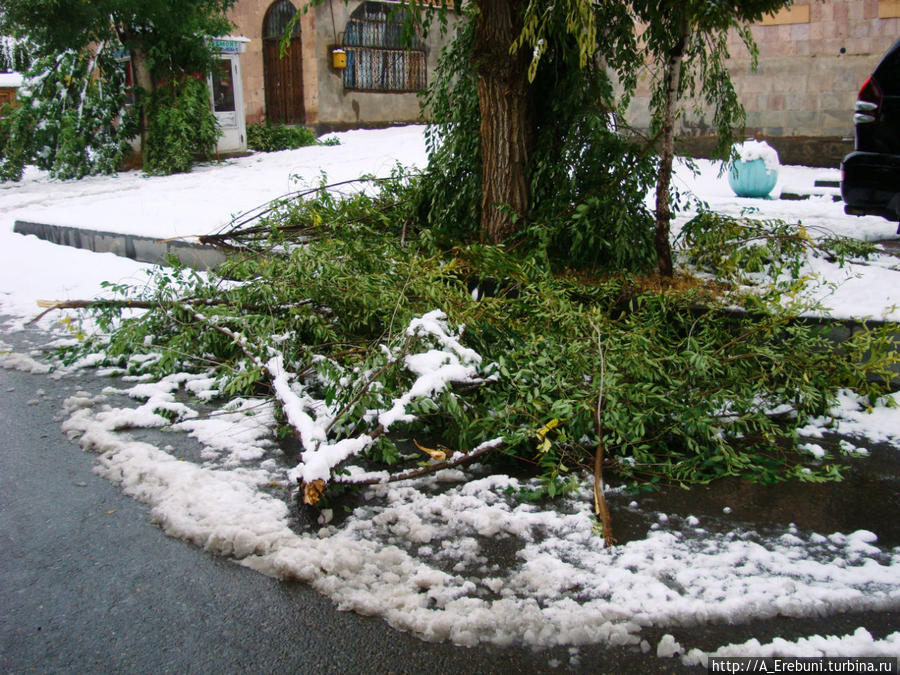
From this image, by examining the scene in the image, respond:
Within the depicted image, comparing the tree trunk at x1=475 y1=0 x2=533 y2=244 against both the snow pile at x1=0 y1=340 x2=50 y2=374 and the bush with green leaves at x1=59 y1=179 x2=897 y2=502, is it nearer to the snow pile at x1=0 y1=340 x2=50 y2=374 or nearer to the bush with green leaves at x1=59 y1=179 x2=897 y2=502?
the bush with green leaves at x1=59 y1=179 x2=897 y2=502

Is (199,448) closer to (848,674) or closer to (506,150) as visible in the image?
(848,674)

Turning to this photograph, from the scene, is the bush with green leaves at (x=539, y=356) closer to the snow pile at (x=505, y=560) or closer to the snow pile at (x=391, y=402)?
the snow pile at (x=391, y=402)

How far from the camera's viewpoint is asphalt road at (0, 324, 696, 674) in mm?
2256

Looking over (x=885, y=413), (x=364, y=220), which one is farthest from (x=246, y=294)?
(x=885, y=413)

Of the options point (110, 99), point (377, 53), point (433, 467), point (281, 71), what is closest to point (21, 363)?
point (433, 467)

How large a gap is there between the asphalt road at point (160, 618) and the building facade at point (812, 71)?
11364mm

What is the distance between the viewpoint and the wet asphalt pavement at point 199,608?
2.27 m

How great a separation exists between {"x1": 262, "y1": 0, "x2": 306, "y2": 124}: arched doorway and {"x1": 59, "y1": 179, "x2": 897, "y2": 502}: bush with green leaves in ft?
50.8

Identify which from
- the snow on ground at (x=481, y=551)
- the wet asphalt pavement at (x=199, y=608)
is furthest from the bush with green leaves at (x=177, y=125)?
the wet asphalt pavement at (x=199, y=608)

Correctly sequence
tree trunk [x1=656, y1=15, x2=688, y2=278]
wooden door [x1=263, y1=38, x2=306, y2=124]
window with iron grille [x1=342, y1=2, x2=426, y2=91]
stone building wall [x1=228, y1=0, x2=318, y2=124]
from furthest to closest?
window with iron grille [x1=342, y1=2, x2=426, y2=91] → wooden door [x1=263, y1=38, x2=306, y2=124] → stone building wall [x1=228, y1=0, x2=318, y2=124] → tree trunk [x1=656, y1=15, x2=688, y2=278]

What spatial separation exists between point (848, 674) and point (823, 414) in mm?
2196

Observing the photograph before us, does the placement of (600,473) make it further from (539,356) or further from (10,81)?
(10,81)

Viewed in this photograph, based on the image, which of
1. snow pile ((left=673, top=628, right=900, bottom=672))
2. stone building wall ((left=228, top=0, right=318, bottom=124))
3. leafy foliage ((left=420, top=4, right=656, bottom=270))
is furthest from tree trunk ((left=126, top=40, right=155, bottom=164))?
snow pile ((left=673, top=628, right=900, bottom=672))

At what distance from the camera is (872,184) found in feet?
19.1
